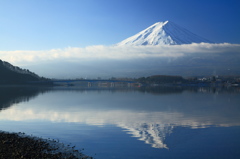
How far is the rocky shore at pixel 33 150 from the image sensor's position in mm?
9896

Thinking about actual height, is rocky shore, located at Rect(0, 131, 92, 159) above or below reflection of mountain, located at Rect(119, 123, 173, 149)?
above

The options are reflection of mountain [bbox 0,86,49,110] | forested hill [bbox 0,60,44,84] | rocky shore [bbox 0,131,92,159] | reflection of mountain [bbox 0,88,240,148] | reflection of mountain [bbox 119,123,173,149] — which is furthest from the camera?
forested hill [bbox 0,60,44,84]

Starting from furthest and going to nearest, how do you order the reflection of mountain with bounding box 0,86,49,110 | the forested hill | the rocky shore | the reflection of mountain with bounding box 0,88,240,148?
1. the forested hill
2. the reflection of mountain with bounding box 0,86,49,110
3. the reflection of mountain with bounding box 0,88,240,148
4. the rocky shore

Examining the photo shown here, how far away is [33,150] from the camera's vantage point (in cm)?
1067

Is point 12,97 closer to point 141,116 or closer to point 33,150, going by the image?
point 141,116

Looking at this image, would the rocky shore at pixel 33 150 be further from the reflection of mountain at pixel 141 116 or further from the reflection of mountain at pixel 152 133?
the reflection of mountain at pixel 141 116

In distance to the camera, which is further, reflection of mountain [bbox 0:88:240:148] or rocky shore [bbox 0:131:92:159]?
reflection of mountain [bbox 0:88:240:148]

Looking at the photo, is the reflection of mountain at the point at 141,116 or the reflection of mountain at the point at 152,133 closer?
the reflection of mountain at the point at 152,133

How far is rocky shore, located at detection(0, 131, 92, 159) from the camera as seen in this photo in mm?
9896

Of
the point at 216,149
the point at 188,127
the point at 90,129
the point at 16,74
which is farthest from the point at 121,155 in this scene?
the point at 16,74

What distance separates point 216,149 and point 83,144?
21.6 feet

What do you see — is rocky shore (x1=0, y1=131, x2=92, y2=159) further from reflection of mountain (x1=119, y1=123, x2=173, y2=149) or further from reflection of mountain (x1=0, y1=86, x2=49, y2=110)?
reflection of mountain (x1=0, y1=86, x2=49, y2=110)

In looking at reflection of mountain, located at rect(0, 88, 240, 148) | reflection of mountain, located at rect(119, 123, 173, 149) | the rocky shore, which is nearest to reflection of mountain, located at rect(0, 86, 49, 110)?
reflection of mountain, located at rect(0, 88, 240, 148)

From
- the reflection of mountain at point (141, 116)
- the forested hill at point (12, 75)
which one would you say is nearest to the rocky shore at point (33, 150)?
the reflection of mountain at point (141, 116)
